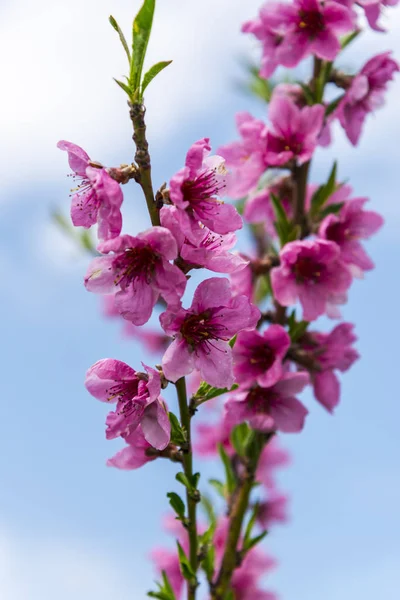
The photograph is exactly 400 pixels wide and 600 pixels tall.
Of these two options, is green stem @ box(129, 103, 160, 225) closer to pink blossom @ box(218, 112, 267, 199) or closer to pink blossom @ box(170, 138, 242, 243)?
pink blossom @ box(170, 138, 242, 243)

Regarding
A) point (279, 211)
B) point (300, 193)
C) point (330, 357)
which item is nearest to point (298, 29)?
point (300, 193)

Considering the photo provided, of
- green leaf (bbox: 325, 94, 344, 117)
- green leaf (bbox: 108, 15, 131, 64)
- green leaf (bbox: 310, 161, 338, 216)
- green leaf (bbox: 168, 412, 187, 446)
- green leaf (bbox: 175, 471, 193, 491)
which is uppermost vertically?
green leaf (bbox: 325, 94, 344, 117)

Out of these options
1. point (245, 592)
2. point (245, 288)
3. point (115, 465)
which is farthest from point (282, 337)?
point (245, 592)

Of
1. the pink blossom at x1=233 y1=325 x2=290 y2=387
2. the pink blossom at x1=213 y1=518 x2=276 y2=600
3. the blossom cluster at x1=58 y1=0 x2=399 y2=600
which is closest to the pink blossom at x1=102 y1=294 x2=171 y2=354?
the blossom cluster at x1=58 y1=0 x2=399 y2=600

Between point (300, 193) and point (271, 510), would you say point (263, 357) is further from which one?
point (271, 510)

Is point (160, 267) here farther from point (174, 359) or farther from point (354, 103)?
point (354, 103)

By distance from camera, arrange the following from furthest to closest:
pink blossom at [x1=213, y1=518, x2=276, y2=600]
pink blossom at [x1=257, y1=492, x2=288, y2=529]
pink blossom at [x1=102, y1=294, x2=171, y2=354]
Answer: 1. pink blossom at [x1=102, y1=294, x2=171, y2=354]
2. pink blossom at [x1=257, y1=492, x2=288, y2=529]
3. pink blossom at [x1=213, y1=518, x2=276, y2=600]
